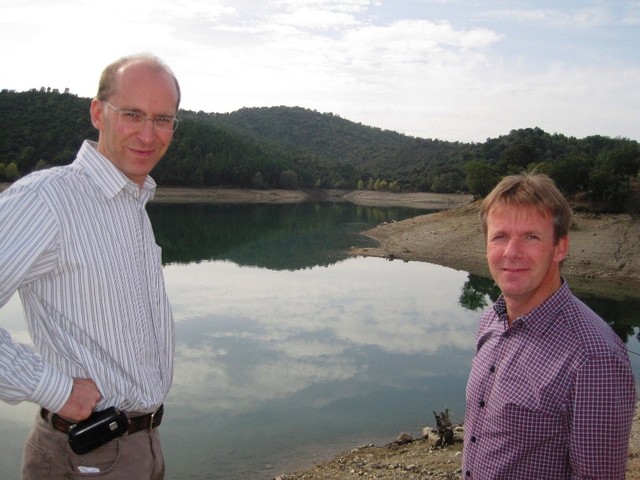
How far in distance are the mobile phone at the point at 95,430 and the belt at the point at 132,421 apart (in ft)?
0.15

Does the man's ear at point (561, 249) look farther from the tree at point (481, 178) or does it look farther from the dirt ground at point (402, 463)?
the tree at point (481, 178)

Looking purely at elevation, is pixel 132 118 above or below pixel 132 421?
above

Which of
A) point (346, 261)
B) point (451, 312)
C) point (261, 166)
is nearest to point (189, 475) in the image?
point (451, 312)

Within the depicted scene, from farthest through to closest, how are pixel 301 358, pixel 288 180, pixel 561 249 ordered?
pixel 288 180
pixel 301 358
pixel 561 249

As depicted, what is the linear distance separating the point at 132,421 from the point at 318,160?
296 feet

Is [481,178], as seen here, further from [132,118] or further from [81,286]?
[81,286]

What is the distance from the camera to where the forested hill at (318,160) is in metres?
29.2

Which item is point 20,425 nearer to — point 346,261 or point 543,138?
point 346,261

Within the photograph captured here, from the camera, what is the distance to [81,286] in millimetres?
1638

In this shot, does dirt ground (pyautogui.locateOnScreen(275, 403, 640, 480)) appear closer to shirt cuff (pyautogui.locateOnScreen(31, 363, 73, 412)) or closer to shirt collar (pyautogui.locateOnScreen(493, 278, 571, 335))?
shirt collar (pyautogui.locateOnScreen(493, 278, 571, 335))

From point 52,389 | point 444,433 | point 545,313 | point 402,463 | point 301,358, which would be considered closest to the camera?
point 52,389

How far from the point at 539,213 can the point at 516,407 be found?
0.63 metres

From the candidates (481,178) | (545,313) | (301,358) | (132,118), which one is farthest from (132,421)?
(481,178)

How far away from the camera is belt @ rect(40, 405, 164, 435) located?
166cm
